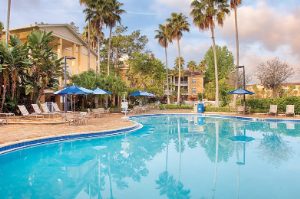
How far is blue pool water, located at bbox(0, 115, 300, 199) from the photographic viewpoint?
702cm

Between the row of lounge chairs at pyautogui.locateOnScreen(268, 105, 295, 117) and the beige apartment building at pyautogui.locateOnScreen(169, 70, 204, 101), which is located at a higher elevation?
the beige apartment building at pyautogui.locateOnScreen(169, 70, 204, 101)

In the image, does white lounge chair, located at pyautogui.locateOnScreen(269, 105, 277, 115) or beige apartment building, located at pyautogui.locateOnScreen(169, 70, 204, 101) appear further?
beige apartment building, located at pyautogui.locateOnScreen(169, 70, 204, 101)

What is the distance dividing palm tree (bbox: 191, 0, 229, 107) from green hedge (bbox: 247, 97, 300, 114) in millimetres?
4823

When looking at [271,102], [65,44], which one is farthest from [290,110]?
[65,44]

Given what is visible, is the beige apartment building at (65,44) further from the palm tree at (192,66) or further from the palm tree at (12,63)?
the palm tree at (192,66)

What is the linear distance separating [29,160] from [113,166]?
3125 mm

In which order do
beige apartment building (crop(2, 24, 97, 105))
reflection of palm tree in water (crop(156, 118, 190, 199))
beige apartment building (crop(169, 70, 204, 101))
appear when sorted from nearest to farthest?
reflection of palm tree in water (crop(156, 118, 190, 199)) < beige apartment building (crop(2, 24, 97, 105)) < beige apartment building (crop(169, 70, 204, 101))

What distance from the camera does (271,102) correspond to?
94.0 ft

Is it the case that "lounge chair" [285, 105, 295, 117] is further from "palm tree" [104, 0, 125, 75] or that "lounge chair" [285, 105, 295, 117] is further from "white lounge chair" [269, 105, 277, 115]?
"palm tree" [104, 0, 125, 75]

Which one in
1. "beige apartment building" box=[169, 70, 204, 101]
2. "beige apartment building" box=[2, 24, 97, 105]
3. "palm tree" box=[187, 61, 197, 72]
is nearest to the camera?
"beige apartment building" box=[2, 24, 97, 105]

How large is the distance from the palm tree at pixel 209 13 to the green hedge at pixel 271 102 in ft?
15.8

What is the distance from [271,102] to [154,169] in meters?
22.8

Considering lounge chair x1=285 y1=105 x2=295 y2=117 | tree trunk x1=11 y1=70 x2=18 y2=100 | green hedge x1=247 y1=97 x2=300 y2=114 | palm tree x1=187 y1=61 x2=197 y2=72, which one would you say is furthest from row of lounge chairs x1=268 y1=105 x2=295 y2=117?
palm tree x1=187 y1=61 x2=197 y2=72

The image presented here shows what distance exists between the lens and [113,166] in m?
9.67
